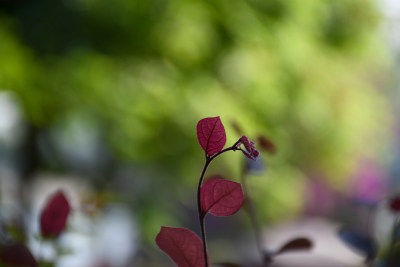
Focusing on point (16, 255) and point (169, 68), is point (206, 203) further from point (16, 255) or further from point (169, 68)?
point (169, 68)

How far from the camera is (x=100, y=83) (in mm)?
1258

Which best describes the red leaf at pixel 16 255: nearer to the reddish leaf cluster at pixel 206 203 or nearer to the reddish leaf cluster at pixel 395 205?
the reddish leaf cluster at pixel 206 203

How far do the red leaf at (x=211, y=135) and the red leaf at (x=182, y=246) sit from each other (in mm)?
45

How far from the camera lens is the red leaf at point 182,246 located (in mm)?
212

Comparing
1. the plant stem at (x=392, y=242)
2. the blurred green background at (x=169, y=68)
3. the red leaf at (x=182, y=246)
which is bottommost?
the red leaf at (x=182, y=246)

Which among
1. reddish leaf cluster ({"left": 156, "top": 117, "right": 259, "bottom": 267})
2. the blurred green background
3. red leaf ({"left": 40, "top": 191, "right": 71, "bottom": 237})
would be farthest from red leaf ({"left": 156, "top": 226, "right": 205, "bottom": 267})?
the blurred green background

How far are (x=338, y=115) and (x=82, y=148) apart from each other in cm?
107

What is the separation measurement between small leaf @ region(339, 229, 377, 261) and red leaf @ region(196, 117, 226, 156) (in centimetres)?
16

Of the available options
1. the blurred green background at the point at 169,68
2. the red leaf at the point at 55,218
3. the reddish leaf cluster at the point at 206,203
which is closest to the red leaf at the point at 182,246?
the reddish leaf cluster at the point at 206,203

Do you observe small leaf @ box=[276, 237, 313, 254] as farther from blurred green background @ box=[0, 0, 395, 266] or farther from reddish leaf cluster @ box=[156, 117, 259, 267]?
blurred green background @ box=[0, 0, 395, 266]

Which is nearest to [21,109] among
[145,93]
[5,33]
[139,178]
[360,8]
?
[5,33]

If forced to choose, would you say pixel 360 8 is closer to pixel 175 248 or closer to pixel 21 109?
pixel 21 109

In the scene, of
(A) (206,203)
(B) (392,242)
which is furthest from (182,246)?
(B) (392,242)

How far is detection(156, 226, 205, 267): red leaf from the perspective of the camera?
21cm
